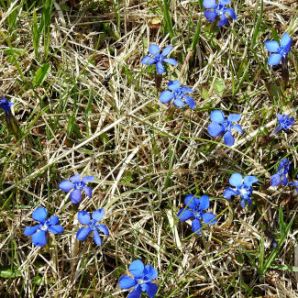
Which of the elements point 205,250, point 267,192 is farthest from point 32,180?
point 267,192

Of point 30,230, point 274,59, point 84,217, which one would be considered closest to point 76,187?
point 84,217

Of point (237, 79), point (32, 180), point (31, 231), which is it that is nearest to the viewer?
point (31, 231)

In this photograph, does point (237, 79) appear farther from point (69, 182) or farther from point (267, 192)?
point (69, 182)

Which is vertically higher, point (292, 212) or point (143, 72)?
point (143, 72)

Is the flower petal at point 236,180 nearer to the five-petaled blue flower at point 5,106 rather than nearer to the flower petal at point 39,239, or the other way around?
the flower petal at point 39,239

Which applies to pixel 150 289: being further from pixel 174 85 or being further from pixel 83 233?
pixel 174 85

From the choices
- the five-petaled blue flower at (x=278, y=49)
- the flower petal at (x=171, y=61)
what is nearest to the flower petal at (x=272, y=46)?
the five-petaled blue flower at (x=278, y=49)
